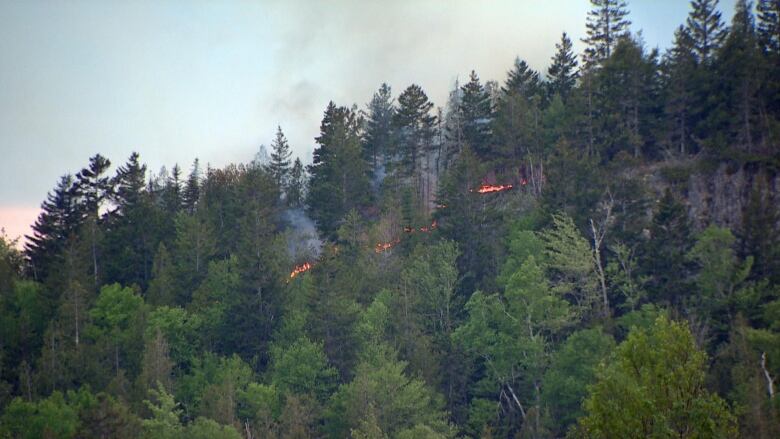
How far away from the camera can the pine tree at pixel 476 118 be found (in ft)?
256

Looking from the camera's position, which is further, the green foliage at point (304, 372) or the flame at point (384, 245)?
the flame at point (384, 245)

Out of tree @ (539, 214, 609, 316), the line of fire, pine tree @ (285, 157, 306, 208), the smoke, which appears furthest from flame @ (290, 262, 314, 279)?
tree @ (539, 214, 609, 316)

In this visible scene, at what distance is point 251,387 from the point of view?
5178 centimetres

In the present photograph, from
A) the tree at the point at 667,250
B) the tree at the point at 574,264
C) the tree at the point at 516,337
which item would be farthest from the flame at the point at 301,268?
the tree at the point at 667,250

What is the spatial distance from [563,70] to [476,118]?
1094 centimetres

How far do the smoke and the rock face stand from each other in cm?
3251

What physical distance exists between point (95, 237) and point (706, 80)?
56551 mm

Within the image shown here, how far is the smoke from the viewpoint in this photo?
71.1 m

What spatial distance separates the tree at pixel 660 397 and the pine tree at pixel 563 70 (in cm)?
5738

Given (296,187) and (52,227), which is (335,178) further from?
(52,227)

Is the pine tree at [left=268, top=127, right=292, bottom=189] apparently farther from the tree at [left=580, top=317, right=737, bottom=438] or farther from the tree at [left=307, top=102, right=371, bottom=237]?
the tree at [left=580, top=317, right=737, bottom=438]

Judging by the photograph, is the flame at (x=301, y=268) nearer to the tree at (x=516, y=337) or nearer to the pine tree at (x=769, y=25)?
the tree at (x=516, y=337)

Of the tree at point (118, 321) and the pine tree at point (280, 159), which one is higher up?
the pine tree at point (280, 159)

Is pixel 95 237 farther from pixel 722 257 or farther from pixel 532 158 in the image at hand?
pixel 722 257
